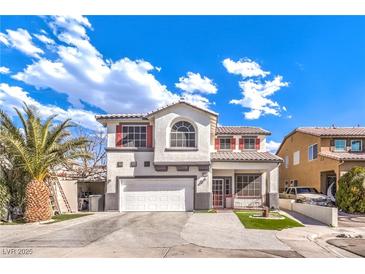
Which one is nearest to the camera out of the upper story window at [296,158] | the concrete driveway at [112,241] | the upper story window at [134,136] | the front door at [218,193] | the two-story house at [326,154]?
the concrete driveway at [112,241]

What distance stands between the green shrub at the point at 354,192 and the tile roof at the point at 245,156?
4310 millimetres

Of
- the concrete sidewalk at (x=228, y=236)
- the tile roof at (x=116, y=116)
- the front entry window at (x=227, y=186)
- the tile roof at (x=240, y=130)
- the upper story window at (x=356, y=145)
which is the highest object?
the tile roof at (x=116, y=116)

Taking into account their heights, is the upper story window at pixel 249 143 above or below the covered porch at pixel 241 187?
above

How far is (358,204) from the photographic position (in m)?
19.0

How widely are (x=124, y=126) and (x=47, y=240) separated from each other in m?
10.9

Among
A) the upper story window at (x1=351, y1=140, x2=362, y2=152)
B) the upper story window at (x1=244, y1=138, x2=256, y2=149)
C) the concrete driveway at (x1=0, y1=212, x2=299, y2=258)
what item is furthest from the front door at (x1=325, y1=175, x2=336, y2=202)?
the concrete driveway at (x1=0, y1=212, x2=299, y2=258)

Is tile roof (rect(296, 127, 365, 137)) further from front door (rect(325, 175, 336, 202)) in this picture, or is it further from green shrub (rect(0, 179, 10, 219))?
green shrub (rect(0, 179, 10, 219))

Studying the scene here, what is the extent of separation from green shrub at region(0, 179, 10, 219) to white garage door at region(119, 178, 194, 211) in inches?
265

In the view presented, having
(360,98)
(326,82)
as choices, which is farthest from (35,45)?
(360,98)

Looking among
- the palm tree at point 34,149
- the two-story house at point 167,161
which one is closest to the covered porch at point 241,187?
the two-story house at point 167,161

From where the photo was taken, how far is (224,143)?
23266 millimetres

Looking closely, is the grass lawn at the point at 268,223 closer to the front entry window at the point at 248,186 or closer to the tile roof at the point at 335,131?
the front entry window at the point at 248,186

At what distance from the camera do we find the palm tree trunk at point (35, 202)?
50.5 feet

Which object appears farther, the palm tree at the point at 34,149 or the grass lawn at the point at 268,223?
the palm tree at the point at 34,149
